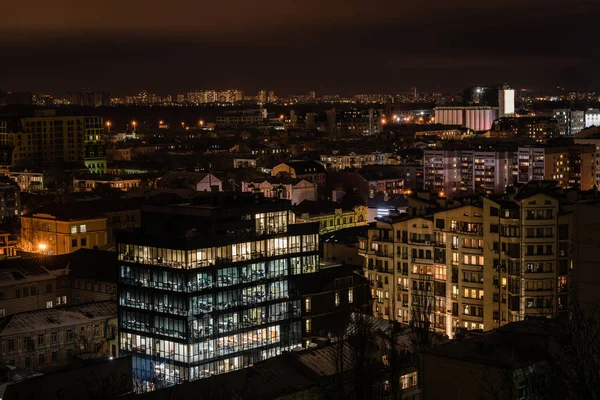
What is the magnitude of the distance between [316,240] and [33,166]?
4140 centimetres

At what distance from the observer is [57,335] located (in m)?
23.1

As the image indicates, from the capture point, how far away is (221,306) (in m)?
22.5

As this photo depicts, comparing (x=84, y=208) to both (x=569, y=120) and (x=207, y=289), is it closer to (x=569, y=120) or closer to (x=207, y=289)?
(x=207, y=289)

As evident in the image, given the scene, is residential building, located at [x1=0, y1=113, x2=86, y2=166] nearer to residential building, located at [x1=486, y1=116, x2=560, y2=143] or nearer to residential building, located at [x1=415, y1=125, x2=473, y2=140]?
residential building, located at [x1=415, y1=125, x2=473, y2=140]

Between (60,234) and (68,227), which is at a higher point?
(68,227)

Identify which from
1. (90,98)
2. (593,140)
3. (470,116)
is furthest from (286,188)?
(90,98)

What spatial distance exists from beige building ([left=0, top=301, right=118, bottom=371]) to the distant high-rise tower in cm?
10201

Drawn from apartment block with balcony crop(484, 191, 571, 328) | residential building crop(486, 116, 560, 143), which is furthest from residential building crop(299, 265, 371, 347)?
residential building crop(486, 116, 560, 143)

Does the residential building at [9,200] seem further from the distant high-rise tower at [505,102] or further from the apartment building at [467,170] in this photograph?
the distant high-rise tower at [505,102]

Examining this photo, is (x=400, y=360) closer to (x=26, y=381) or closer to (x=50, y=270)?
(x=26, y=381)

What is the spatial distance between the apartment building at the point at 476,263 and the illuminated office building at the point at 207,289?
11.2 ft

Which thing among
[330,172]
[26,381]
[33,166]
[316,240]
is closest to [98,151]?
[33,166]

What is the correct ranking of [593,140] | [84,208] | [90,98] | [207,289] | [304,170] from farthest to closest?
[90,98] → [593,140] → [304,170] → [84,208] → [207,289]

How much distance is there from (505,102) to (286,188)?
80.7 meters
